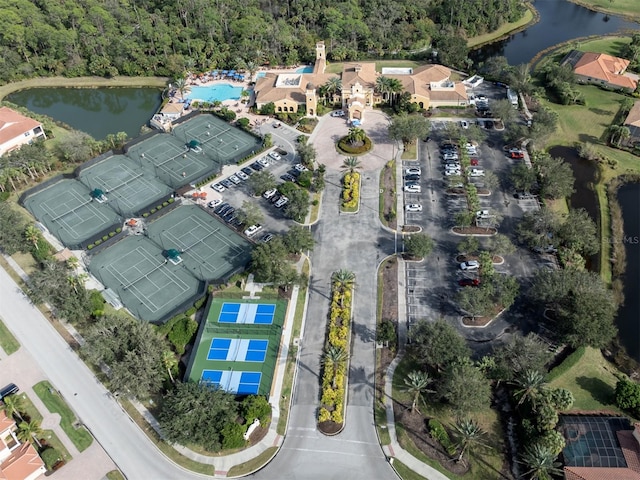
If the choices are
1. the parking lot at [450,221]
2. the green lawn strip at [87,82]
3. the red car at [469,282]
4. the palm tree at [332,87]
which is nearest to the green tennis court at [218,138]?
the palm tree at [332,87]

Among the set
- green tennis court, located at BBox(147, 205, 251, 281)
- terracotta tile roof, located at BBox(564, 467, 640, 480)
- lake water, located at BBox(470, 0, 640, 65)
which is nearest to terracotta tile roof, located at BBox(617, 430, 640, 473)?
terracotta tile roof, located at BBox(564, 467, 640, 480)

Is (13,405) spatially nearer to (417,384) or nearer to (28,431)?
(28,431)

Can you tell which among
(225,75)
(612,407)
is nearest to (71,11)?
(225,75)

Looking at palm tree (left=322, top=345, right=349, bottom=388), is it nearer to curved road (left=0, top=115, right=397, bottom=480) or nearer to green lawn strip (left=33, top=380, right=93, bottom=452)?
curved road (left=0, top=115, right=397, bottom=480)

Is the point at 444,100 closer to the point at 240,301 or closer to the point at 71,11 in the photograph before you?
the point at 240,301

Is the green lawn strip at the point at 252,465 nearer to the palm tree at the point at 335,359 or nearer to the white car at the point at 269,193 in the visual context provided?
the palm tree at the point at 335,359
